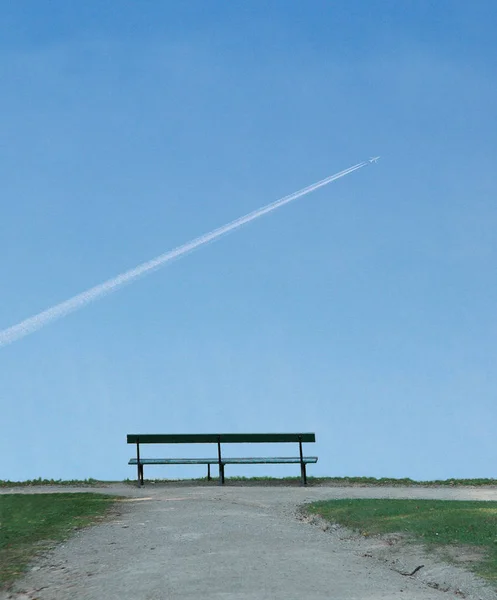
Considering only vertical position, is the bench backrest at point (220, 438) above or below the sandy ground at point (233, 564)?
above

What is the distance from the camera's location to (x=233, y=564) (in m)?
8.36

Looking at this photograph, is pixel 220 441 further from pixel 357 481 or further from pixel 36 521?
pixel 36 521

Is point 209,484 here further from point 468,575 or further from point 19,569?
point 468,575

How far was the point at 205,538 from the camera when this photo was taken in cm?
999

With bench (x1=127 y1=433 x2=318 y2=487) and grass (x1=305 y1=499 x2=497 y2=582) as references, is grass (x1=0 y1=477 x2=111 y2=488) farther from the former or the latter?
grass (x1=305 y1=499 x2=497 y2=582)

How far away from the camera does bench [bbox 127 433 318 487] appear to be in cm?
1872

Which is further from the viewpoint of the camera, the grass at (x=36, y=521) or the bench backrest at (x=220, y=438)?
the bench backrest at (x=220, y=438)

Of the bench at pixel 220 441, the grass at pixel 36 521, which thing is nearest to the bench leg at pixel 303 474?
the bench at pixel 220 441

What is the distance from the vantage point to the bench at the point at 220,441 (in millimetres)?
18719

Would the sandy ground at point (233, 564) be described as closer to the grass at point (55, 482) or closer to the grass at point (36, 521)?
the grass at point (36, 521)

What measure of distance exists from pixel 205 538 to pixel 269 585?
2.60 m

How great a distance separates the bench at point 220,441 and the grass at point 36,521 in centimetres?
274

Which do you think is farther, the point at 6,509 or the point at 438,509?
the point at 6,509

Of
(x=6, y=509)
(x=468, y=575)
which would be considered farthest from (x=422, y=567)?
(x=6, y=509)
